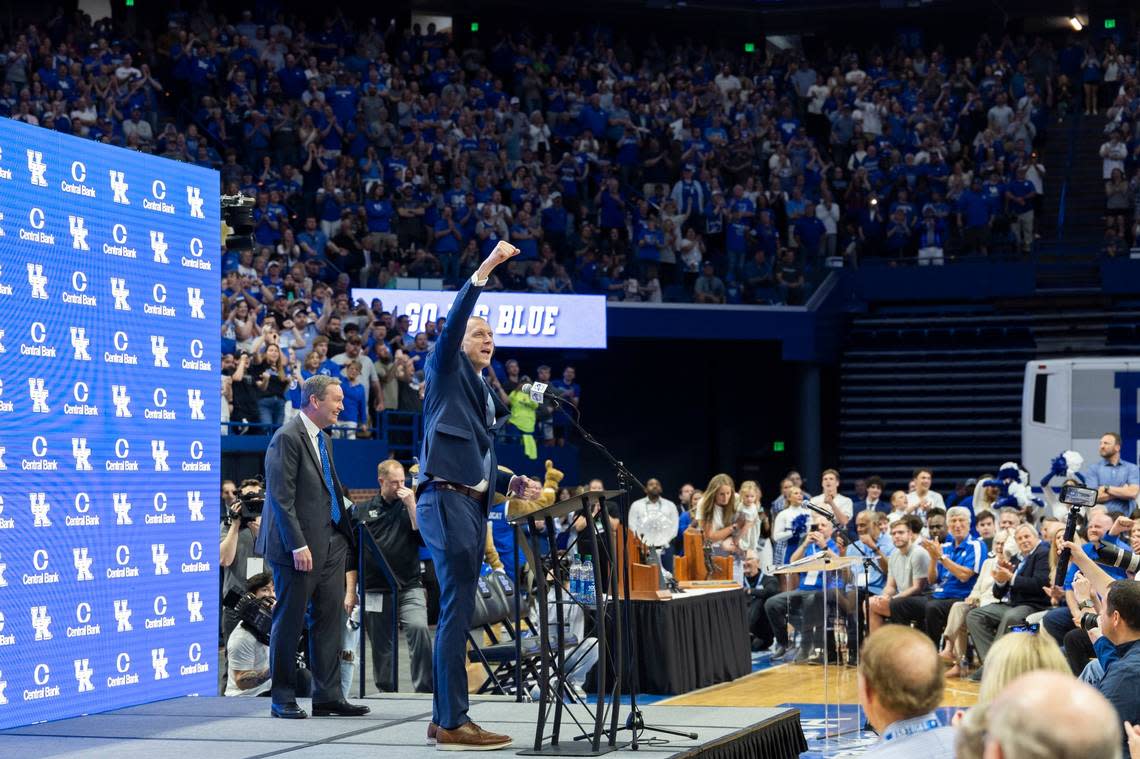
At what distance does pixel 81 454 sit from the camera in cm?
723

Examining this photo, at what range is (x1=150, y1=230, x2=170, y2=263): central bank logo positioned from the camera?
7.84m

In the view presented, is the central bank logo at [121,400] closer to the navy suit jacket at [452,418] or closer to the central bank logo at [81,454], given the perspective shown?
the central bank logo at [81,454]

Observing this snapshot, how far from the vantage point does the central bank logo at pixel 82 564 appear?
7.13 metres

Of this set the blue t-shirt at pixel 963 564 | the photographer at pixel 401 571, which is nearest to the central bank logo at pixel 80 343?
the photographer at pixel 401 571

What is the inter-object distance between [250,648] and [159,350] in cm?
243

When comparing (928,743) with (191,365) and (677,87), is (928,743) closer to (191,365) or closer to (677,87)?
(191,365)

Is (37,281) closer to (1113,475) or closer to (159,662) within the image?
(159,662)

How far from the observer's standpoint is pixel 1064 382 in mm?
21344

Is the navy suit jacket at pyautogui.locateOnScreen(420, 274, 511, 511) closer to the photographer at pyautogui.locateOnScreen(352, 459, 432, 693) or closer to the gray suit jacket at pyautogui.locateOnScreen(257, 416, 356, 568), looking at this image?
the gray suit jacket at pyautogui.locateOnScreen(257, 416, 356, 568)

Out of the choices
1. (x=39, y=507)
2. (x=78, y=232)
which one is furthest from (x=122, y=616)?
(x=78, y=232)

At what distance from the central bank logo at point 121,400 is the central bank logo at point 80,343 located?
0.25 metres

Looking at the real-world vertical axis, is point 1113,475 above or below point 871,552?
above

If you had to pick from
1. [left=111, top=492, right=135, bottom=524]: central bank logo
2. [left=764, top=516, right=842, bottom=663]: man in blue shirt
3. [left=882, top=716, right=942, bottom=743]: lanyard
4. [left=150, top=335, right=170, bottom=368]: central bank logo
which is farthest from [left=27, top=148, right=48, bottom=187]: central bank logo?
[left=764, top=516, right=842, bottom=663]: man in blue shirt

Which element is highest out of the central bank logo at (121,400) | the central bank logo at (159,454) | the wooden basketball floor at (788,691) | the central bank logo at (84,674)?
the central bank logo at (121,400)
